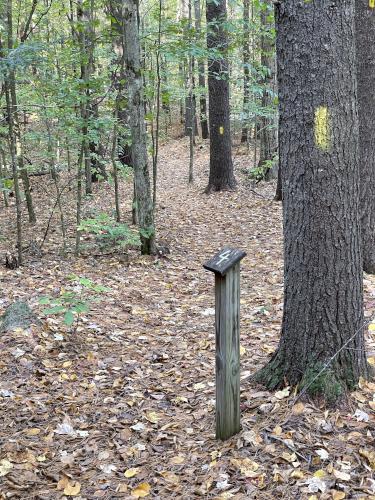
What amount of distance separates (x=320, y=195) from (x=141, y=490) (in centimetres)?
218

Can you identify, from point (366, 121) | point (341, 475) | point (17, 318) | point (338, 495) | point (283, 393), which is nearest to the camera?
point (338, 495)

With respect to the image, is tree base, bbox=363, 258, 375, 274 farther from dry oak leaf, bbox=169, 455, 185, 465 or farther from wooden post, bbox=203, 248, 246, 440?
dry oak leaf, bbox=169, 455, 185, 465

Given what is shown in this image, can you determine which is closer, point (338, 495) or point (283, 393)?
point (338, 495)

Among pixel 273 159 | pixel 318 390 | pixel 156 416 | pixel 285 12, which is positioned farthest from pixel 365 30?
pixel 273 159

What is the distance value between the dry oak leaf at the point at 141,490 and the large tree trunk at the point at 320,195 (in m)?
1.23

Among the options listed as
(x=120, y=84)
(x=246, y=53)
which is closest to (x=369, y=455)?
(x=120, y=84)

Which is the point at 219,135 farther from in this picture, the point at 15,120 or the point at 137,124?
the point at 15,120

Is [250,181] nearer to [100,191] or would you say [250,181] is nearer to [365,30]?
[100,191]

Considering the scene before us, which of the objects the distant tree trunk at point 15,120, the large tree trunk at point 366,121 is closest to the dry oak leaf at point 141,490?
the large tree trunk at point 366,121

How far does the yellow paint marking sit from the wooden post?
2.86 ft

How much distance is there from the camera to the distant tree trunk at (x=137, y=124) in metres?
7.38

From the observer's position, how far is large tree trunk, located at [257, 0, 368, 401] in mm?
2967

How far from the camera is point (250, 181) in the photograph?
47.3 feet

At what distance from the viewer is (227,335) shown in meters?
3.00
